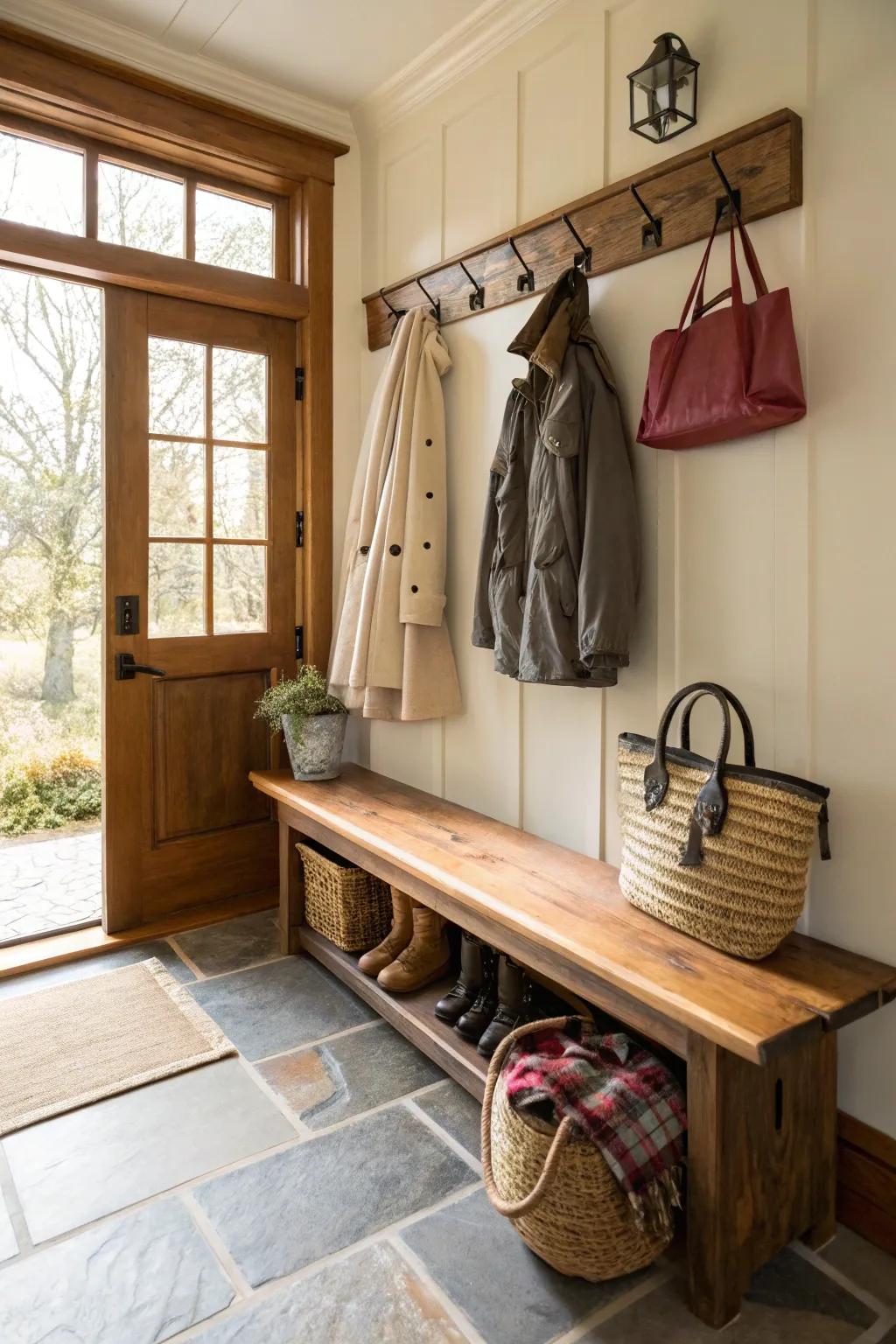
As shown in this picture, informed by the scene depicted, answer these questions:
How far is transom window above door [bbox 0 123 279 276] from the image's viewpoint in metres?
2.71

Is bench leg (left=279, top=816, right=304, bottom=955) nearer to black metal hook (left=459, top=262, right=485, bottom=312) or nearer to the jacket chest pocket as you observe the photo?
the jacket chest pocket

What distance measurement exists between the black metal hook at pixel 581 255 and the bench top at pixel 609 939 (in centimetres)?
144

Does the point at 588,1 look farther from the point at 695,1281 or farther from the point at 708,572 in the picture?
the point at 695,1281

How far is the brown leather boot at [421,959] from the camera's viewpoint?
7.77ft

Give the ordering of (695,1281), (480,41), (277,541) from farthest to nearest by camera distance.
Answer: (277,541)
(480,41)
(695,1281)

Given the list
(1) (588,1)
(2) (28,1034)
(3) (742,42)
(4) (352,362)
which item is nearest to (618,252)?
(3) (742,42)

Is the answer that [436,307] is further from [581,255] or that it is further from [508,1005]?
[508,1005]

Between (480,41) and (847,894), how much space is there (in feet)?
7.93

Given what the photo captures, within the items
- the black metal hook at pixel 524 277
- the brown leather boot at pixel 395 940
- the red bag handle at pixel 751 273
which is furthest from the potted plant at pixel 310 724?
the red bag handle at pixel 751 273

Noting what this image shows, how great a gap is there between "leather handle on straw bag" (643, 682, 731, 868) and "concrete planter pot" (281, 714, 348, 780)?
1.32m

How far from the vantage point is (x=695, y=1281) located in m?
1.49

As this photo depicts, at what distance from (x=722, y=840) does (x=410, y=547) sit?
1.40m

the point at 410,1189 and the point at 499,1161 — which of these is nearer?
the point at 499,1161

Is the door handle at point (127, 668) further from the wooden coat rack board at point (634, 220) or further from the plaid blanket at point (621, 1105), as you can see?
the plaid blanket at point (621, 1105)
